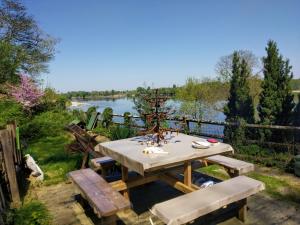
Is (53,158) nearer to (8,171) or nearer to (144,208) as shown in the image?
(8,171)

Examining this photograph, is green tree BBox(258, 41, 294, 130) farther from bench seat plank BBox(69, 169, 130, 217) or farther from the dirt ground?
bench seat plank BBox(69, 169, 130, 217)

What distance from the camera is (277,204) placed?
3818mm

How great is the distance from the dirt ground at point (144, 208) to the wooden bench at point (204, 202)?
407 mm

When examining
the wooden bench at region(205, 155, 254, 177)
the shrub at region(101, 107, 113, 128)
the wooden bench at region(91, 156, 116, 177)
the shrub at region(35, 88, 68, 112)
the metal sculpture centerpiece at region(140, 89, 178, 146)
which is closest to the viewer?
the metal sculpture centerpiece at region(140, 89, 178, 146)

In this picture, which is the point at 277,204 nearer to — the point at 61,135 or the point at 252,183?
the point at 252,183

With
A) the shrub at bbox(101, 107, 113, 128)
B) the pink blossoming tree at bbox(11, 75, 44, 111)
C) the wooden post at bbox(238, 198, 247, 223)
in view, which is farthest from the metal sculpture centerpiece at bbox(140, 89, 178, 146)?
the pink blossoming tree at bbox(11, 75, 44, 111)

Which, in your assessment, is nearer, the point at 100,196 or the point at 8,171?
the point at 100,196

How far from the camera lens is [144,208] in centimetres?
389

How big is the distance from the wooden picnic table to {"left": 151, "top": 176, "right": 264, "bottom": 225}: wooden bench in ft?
1.34

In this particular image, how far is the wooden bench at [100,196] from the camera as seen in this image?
110 inches

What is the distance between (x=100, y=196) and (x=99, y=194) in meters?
0.07

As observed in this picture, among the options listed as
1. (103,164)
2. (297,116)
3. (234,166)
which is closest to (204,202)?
(234,166)

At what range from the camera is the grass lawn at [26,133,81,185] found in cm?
565

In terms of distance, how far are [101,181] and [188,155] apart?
4.25 feet
